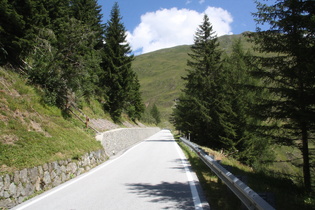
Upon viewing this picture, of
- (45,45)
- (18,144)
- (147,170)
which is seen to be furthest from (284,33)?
(45,45)

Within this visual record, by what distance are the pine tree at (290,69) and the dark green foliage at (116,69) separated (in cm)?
2032

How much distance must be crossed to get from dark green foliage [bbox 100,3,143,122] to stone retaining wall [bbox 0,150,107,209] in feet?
62.9

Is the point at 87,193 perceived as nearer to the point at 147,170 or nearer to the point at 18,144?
the point at 18,144

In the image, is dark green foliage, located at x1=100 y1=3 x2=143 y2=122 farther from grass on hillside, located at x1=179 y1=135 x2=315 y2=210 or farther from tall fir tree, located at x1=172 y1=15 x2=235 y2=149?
grass on hillside, located at x1=179 y1=135 x2=315 y2=210

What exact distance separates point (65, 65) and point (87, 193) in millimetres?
9704

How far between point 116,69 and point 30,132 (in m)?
20.4

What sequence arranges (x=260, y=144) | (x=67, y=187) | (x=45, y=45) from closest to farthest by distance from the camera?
1. (x=67, y=187)
2. (x=45, y=45)
3. (x=260, y=144)

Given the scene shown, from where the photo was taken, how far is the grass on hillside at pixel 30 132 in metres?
6.34

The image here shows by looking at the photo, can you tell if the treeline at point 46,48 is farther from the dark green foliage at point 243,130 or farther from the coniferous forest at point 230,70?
the dark green foliage at point 243,130

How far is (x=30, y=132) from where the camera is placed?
26.6ft

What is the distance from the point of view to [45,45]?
13.4m

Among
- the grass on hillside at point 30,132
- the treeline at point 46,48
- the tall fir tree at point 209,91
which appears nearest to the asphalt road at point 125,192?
the grass on hillside at point 30,132

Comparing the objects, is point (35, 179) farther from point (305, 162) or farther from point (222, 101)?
point (222, 101)

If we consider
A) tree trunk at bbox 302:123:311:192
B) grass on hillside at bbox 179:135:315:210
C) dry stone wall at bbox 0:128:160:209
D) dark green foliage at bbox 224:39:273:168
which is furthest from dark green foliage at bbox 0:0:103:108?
dark green foliage at bbox 224:39:273:168
